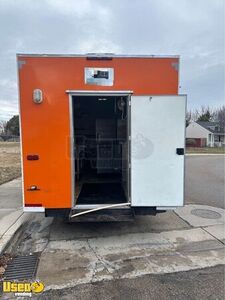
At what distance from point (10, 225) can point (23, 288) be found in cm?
194

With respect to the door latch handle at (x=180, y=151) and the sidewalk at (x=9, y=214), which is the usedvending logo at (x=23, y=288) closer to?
the sidewalk at (x=9, y=214)

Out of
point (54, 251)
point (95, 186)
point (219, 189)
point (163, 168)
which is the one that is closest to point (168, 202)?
point (163, 168)

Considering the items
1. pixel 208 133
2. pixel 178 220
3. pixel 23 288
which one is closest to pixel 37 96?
pixel 23 288

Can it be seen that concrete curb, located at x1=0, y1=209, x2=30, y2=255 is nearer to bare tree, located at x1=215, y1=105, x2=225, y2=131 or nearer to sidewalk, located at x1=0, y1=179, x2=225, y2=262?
sidewalk, located at x1=0, y1=179, x2=225, y2=262

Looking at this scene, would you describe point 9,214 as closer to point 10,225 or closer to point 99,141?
point 10,225

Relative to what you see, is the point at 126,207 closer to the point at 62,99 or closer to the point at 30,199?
the point at 30,199

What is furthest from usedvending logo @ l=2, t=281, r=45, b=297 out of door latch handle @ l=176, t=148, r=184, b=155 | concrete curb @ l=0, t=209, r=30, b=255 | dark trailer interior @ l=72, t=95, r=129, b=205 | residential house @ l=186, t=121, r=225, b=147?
residential house @ l=186, t=121, r=225, b=147

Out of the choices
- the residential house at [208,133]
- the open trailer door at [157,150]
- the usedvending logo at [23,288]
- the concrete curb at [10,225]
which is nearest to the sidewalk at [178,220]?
the concrete curb at [10,225]

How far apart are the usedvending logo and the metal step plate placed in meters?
0.12

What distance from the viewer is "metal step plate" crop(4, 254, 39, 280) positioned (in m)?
3.29

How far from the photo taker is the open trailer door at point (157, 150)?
3945 mm

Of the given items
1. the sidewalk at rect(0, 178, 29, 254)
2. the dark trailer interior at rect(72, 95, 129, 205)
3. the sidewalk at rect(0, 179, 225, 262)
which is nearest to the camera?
the sidewalk at rect(0, 178, 29, 254)

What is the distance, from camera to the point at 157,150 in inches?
160

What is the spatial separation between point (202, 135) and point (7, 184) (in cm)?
5338
